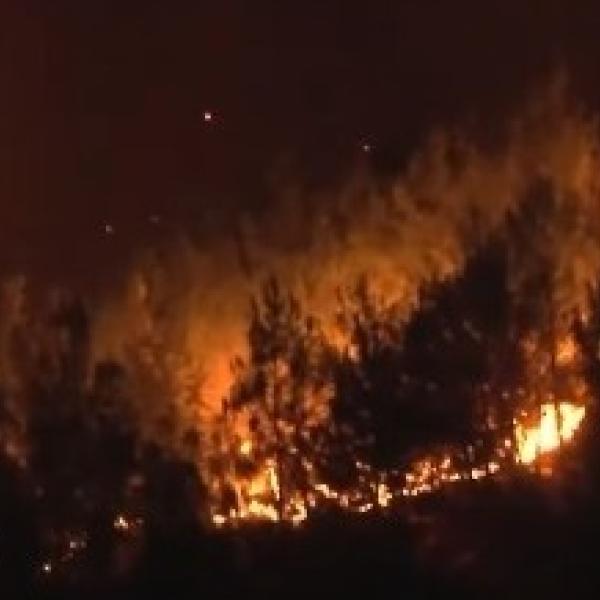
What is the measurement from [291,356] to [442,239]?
3.53 m

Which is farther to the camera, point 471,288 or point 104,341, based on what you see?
point 104,341

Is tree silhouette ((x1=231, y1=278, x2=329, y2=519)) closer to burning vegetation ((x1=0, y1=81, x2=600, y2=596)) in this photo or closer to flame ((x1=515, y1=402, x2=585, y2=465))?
burning vegetation ((x1=0, y1=81, x2=600, y2=596))

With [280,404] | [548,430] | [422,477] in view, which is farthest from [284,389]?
[548,430]

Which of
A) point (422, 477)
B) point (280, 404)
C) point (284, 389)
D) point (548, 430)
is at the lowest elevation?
point (422, 477)

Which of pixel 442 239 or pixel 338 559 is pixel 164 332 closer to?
pixel 442 239

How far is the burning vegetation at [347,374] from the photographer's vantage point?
24.8m

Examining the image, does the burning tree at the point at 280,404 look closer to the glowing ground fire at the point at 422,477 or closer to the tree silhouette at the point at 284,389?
the tree silhouette at the point at 284,389

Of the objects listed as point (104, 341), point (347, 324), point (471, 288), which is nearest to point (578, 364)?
point (471, 288)

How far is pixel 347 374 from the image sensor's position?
27016mm

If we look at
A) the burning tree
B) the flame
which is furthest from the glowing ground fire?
the burning tree

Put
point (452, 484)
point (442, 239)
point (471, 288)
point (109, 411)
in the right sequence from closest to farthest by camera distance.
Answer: point (452, 484)
point (471, 288)
point (109, 411)
point (442, 239)

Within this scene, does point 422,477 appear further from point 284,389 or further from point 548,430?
point 284,389

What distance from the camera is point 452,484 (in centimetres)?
2238

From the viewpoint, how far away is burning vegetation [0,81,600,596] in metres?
24.8
